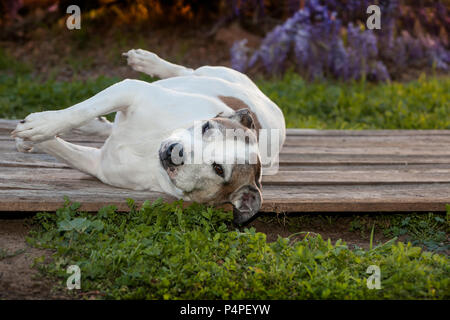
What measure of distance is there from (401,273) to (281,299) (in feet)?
2.10

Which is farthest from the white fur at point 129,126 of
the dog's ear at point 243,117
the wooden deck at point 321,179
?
the dog's ear at point 243,117

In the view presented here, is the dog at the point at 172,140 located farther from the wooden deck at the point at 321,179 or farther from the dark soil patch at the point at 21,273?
the dark soil patch at the point at 21,273

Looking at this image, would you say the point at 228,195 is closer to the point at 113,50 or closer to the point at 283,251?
the point at 283,251

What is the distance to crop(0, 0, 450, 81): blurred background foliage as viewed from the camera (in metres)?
8.30

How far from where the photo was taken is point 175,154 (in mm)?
3238

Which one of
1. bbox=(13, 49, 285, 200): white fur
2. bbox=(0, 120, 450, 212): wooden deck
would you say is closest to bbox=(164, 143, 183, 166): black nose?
bbox=(13, 49, 285, 200): white fur

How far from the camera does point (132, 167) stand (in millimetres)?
3787

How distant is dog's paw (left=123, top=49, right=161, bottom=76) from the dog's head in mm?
1792

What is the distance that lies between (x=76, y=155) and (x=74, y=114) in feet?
1.63

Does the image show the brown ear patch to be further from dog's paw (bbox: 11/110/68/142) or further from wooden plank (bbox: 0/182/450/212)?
dog's paw (bbox: 11/110/68/142)

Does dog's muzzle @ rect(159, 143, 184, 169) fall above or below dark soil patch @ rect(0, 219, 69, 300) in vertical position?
above
